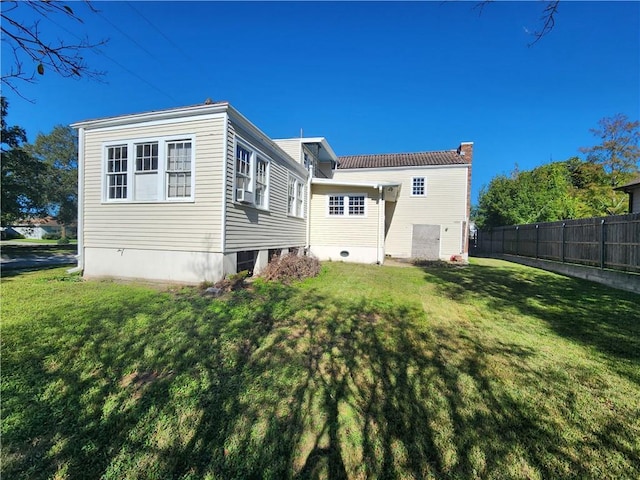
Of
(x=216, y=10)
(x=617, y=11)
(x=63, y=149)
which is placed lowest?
(x=617, y=11)

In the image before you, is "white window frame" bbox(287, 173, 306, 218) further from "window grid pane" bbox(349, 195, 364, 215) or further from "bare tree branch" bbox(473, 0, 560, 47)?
"bare tree branch" bbox(473, 0, 560, 47)

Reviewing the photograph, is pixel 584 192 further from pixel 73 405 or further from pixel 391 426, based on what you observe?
pixel 73 405

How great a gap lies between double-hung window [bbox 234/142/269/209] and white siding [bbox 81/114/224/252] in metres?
0.72

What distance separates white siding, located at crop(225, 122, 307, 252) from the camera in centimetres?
753

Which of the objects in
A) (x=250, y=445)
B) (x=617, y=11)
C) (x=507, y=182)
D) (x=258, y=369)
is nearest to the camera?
(x=250, y=445)

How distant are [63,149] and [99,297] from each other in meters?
43.4

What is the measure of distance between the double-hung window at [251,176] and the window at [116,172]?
3148 millimetres

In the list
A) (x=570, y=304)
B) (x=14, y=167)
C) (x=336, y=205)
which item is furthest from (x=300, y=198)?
(x=14, y=167)

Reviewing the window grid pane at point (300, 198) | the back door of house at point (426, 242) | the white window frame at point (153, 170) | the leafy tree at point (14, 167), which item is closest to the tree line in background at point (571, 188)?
the back door of house at point (426, 242)

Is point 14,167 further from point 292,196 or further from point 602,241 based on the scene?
point 602,241

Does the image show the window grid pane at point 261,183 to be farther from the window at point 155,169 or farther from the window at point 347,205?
the window at point 347,205

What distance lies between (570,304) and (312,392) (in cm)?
Result: 647

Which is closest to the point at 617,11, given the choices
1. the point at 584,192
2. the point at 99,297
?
the point at 99,297

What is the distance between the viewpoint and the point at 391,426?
2.44 metres
